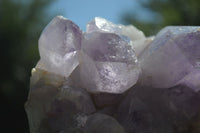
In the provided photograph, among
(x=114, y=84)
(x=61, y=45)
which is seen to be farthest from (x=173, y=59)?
(x=61, y=45)

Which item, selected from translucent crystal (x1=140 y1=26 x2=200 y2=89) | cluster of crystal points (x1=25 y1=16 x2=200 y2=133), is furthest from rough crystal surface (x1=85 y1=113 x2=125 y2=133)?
translucent crystal (x1=140 y1=26 x2=200 y2=89)

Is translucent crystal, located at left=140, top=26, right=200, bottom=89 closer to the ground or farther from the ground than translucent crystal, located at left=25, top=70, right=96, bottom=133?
farther from the ground

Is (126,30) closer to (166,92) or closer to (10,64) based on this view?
(166,92)

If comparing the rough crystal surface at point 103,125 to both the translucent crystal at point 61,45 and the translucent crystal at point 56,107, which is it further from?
the translucent crystal at point 61,45

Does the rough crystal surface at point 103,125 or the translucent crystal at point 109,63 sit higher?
the translucent crystal at point 109,63

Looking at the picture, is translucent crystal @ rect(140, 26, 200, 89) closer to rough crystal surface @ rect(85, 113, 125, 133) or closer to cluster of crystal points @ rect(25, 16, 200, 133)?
cluster of crystal points @ rect(25, 16, 200, 133)

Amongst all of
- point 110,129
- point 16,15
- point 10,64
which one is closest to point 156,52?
point 110,129

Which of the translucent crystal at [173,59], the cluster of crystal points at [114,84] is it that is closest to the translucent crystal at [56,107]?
the cluster of crystal points at [114,84]
